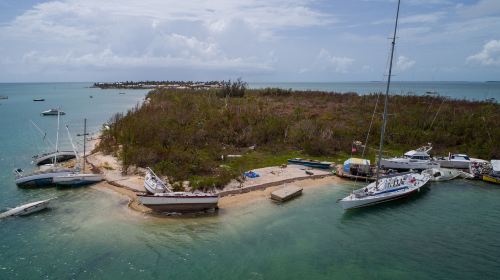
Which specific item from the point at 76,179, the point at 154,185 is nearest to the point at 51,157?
the point at 76,179

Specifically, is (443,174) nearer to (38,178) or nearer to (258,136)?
(258,136)

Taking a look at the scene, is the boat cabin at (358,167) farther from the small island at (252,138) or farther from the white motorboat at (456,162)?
the white motorboat at (456,162)

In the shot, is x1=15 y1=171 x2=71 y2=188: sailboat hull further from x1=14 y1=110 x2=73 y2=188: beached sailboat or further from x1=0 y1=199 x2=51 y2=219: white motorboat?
x1=0 y1=199 x2=51 y2=219: white motorboat

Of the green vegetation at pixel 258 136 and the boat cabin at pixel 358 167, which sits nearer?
the boat cabin at pixel 358 167

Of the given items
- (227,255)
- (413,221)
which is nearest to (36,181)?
(227,255)

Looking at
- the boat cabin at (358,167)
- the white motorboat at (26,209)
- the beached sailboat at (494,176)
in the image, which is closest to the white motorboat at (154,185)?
the white motorboat at (26,209)

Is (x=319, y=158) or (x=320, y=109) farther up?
(x=320, y=109)

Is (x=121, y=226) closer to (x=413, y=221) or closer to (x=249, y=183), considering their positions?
(x=249, y=183)
